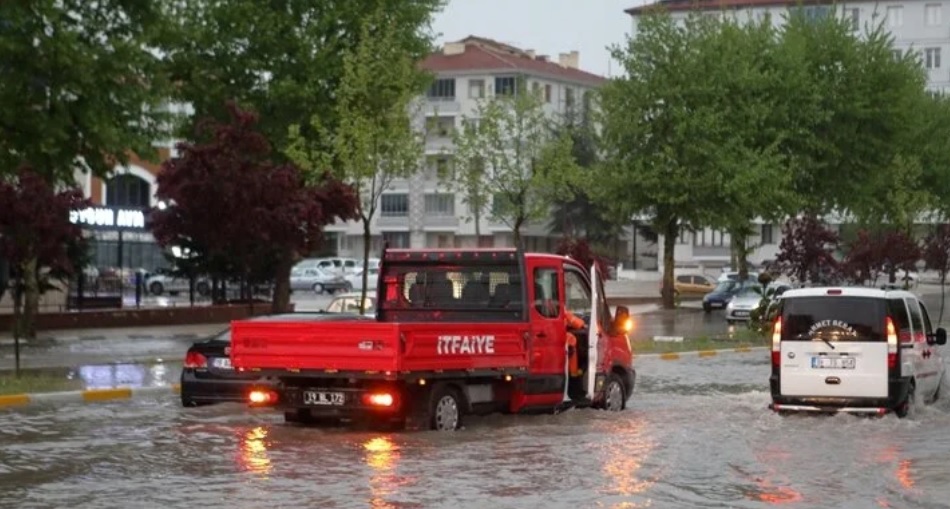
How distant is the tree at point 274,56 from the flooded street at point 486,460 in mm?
29202

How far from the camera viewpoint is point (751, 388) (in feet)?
94.5

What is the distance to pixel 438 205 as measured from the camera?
382 feet

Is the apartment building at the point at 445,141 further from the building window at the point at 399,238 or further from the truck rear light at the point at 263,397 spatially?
the truck rear light at the point at 263,397

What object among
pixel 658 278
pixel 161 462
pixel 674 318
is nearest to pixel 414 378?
pixel 161 462

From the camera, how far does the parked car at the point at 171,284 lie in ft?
194

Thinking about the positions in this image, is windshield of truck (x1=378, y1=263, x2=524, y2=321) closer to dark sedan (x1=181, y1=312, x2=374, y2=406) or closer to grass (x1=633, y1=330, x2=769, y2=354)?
dark sedan (x1=181, y1=312, x2=374, y2=406)

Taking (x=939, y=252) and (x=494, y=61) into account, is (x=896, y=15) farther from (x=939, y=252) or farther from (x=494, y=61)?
(x=939, y=252)

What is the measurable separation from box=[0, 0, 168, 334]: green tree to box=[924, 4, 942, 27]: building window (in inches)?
3716

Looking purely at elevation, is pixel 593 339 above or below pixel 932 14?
below

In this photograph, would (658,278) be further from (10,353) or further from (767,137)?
(10,353)

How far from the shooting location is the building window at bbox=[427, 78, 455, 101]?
4643 inches

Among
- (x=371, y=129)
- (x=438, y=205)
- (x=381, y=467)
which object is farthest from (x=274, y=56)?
(x=438, y=205)

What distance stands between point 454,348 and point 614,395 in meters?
4.31

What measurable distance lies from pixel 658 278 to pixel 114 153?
6396 centimetres
